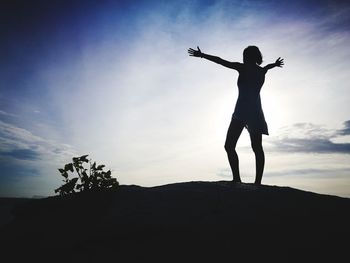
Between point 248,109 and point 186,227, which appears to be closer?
point 186,227

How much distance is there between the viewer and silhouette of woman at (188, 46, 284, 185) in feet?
23.3

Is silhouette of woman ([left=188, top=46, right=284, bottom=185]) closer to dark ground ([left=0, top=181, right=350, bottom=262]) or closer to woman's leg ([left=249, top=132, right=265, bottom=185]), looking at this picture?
woman's leg ([left=249, top=132, right=265, bottom=185])

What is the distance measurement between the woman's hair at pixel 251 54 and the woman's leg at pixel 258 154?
1843 millimetres

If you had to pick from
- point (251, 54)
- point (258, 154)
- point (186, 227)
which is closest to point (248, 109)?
point (258, 154)

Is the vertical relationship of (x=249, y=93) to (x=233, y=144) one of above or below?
above

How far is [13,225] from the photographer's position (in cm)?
610

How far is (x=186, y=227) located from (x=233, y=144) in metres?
3.06

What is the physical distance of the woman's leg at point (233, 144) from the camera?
23.4 feet

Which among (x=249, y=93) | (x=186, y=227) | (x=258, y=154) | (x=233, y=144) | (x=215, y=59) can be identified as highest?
(x=215, y=59)

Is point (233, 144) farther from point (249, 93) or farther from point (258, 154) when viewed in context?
point (249, 93)

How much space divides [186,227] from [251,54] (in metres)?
4.69

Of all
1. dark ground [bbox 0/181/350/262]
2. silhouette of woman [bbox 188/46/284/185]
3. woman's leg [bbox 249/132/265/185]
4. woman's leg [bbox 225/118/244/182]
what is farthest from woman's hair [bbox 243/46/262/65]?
dark ground [bbox 0/181/350/262]

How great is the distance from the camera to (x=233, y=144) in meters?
7.18

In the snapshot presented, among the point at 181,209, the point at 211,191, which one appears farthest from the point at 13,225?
the point at 211,191
